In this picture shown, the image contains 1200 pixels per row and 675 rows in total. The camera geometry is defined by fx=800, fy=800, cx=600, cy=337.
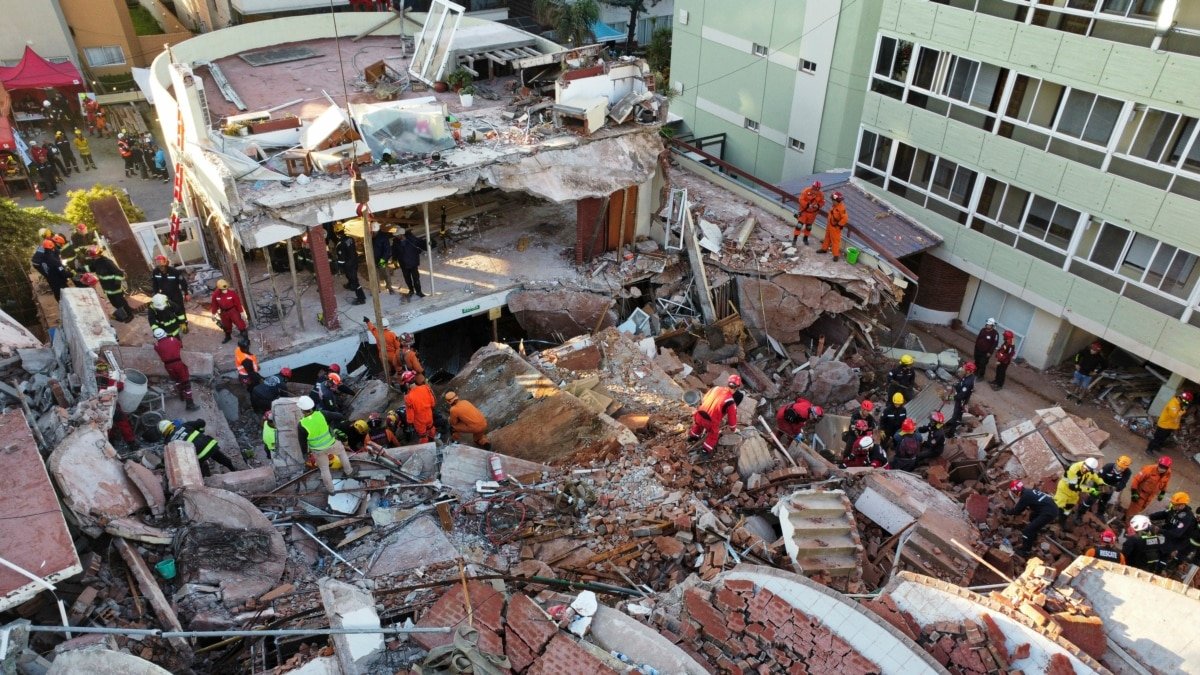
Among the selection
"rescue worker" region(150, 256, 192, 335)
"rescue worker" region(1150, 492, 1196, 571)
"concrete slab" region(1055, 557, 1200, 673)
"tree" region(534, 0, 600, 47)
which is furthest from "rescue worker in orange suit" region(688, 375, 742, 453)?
"tree" region(534, 0, 600, 47)

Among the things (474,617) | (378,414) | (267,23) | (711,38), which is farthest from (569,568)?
(711,38)

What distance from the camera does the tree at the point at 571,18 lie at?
104ft

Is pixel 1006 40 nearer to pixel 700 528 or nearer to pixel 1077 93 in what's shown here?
pixel 1077 93

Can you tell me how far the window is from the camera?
29.6 meters

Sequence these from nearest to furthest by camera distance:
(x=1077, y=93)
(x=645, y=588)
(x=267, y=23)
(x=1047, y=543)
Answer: (x=645, y=588), (x=1047, y=543), (x=1077, y=93), (x=267, y=23)

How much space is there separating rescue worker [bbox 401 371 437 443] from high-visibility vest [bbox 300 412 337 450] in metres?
1.59

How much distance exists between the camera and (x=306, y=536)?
9539mm

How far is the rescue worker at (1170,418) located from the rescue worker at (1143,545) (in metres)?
5.48

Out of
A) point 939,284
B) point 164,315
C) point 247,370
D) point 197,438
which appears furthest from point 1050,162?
point 164,315

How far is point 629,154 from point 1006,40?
811 centimetres

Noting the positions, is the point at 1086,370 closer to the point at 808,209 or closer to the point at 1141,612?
the point at 808,209

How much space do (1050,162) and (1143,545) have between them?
883cm

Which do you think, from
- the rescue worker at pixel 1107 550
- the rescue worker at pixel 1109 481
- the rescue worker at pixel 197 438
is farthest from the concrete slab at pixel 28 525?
the rescue worker at pixel 1109 481

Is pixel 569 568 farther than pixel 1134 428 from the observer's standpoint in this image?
No
